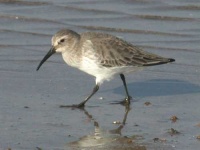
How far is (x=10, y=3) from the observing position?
16.0 m

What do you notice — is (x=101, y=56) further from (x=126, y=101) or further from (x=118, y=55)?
(x=126, y=101)

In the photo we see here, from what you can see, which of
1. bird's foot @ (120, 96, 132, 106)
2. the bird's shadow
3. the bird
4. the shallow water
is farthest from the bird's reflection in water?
the bird's shadow

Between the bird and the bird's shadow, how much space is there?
1.39 feet

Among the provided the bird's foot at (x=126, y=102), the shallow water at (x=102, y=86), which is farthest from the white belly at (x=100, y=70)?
the bird's foot at (x=126, y=102)

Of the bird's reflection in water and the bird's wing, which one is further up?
the bird's wing

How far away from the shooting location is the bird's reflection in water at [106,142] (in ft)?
27.4

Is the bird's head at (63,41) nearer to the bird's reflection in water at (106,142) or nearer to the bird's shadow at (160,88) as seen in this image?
the bird's shadow at (160,88)

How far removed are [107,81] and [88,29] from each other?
10.4 ft

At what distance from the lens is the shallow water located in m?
8.77

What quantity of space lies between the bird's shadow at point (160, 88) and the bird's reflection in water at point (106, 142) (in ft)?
6.13

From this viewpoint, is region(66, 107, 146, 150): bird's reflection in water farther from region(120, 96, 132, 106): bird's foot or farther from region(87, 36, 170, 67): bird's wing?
region(87, 36, 170, 67): bird's wing

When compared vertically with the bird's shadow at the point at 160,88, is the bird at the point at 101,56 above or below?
above

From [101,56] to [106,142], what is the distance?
7.05 feet

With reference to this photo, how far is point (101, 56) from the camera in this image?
1044cm
